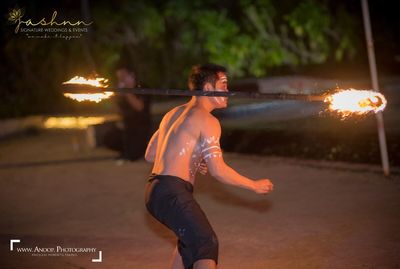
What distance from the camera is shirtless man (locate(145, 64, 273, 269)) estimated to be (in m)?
4.16

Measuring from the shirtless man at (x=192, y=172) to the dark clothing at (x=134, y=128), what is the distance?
6.57 m

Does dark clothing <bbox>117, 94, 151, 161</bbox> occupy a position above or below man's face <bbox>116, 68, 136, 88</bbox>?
below

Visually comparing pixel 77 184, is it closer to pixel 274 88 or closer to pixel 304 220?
pixel 304 220

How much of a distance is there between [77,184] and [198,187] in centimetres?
213

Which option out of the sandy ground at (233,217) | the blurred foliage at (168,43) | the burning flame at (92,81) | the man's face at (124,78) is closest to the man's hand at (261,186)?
the sandy ground at (233,217)

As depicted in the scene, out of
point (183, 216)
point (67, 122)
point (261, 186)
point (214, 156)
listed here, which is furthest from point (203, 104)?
point (67, 122)

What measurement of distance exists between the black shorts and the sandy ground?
1.42 metres

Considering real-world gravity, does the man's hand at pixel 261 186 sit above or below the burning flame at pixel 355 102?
below

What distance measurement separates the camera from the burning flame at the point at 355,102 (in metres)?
4.09

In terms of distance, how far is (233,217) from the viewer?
7.24 m

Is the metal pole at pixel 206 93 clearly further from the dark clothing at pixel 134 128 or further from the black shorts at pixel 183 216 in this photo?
the dark clothing at pixel 134 128

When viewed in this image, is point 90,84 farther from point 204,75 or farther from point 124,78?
point 124,78

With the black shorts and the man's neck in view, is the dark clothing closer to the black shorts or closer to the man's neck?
the man's neck

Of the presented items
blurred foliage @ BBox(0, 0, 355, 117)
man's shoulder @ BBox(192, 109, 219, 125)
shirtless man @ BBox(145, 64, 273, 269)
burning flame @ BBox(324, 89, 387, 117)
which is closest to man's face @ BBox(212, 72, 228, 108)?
shirtless man @ BBox(145, 64, 273, 269)
